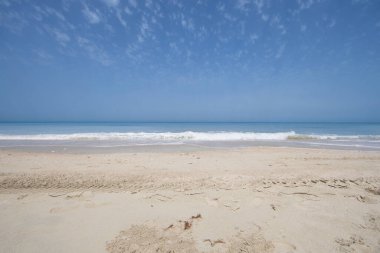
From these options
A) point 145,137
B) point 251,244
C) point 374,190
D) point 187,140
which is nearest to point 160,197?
point 251,244

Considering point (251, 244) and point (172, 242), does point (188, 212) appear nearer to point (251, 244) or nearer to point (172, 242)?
point (172, 242)

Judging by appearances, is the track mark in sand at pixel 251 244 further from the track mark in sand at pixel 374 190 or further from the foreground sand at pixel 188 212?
the track mark in sand at pixel 374 190

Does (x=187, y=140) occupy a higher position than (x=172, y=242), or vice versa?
(x=172, y=242)

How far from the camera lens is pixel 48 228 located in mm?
2473

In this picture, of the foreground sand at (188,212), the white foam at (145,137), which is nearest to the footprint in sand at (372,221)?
the foreground sand at (188,212)

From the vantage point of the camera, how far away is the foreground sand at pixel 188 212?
222 centimetres

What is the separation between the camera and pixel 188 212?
9.60ft

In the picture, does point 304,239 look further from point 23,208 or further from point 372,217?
point 23,208

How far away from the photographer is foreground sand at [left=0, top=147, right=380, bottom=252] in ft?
7.29

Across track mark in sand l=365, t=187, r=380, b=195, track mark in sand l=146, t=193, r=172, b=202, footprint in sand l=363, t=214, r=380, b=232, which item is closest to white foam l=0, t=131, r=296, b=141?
track mark in sand l=365, t=187, r=380, b=195

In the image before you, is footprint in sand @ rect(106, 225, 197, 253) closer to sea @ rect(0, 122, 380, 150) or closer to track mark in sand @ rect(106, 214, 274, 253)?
track mark in sand @ rect(106, 214, 274, 253)

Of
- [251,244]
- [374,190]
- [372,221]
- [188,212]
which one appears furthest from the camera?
[374,190]

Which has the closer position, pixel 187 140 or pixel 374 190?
pixel 374 190

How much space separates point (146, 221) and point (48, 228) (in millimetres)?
1284
